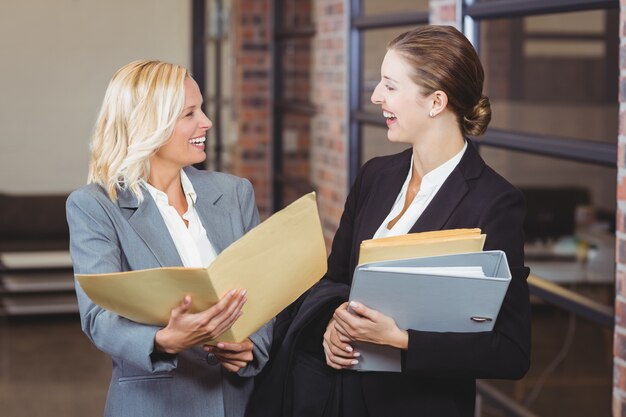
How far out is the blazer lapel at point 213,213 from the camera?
7.02ft

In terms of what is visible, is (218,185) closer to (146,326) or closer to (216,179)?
(216,179)

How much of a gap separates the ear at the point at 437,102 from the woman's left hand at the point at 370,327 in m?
0.45

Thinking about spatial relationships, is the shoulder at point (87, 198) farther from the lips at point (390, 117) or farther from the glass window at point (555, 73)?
the glass window at point (555, 73)

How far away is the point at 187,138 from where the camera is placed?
2.07 metres

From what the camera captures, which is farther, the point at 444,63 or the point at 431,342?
the point at 444,63

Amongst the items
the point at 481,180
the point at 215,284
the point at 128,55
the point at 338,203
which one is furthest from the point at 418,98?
the point at 128,55

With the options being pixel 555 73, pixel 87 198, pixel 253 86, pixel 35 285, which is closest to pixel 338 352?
pixel 87 198

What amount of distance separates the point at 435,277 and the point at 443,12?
2.33 m

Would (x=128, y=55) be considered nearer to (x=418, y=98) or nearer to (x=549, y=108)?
(x=549, y=108)

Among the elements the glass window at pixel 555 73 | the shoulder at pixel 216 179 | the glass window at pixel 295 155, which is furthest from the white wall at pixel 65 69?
the shoulder at pixel 216 179

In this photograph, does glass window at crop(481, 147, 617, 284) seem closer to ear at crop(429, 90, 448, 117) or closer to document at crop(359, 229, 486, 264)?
ear at crop(429, 90, 448, 117)

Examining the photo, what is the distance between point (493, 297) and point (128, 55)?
6239mm

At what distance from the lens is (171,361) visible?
192 centimetres

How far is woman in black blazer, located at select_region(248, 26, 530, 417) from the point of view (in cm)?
185
